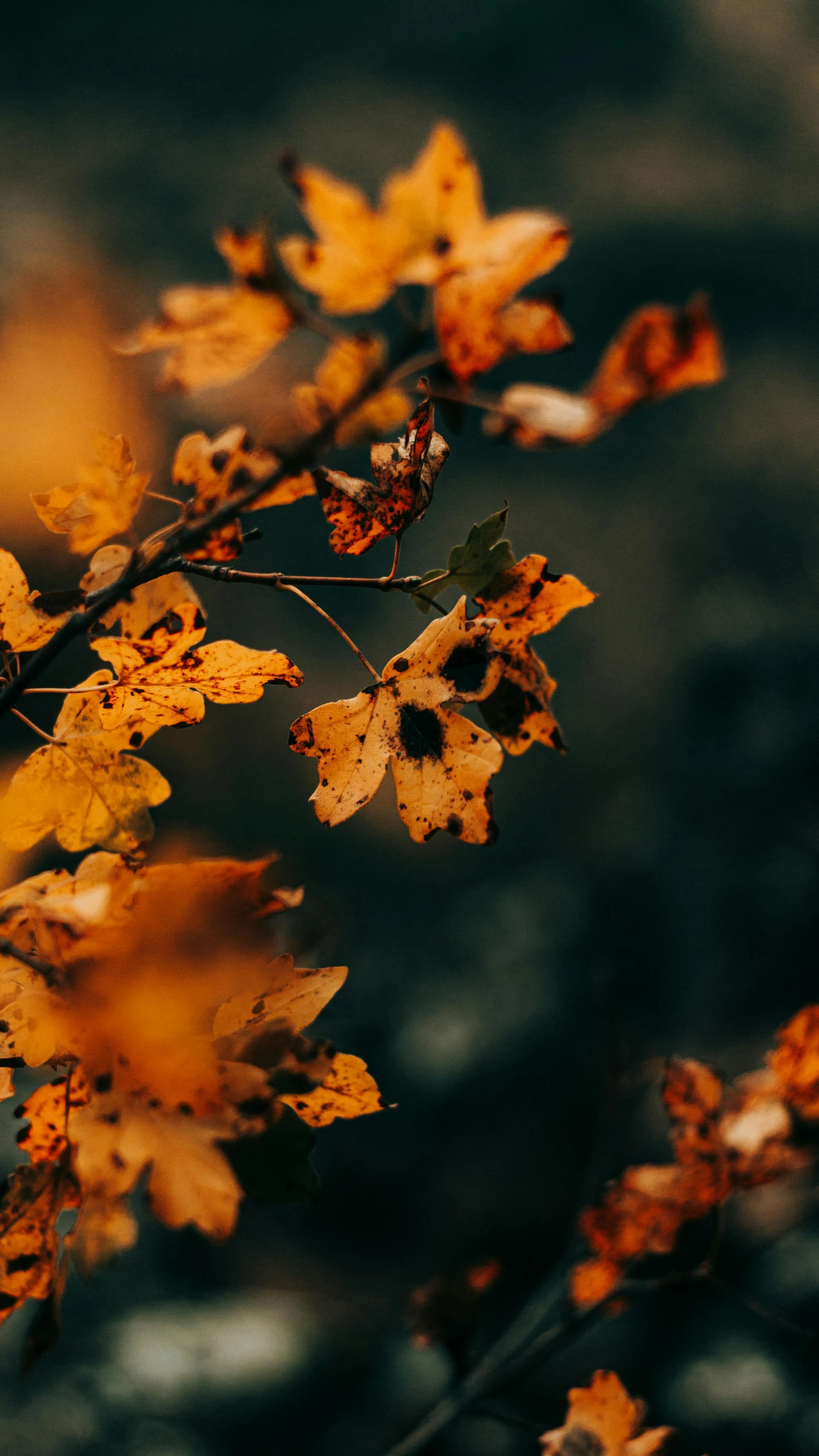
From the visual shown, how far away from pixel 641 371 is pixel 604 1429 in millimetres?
749

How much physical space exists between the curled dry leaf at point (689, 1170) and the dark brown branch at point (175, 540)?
25.4 inches

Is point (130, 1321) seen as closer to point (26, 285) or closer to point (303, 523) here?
point (303, 523)

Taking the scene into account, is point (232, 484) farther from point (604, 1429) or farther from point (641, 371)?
point (604, 1429)

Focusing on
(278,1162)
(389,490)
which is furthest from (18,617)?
(278,1162)

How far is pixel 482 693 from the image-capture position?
0.42 meters

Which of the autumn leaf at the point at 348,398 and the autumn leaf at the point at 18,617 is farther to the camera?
the autumn leaf at the point at 18,617

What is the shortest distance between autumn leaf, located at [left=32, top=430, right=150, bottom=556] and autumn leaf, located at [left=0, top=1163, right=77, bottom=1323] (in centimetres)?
31

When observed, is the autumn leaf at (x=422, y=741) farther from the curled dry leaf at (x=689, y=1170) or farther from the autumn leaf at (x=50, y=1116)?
the curled dry leaf at (x=689, y=1170)

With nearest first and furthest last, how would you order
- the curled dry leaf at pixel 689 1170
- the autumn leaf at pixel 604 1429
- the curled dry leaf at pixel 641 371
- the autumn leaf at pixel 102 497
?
the curled dry leaf at pixel 641 371, the autumn leaf at pixel 102 497, the autumn leaf at pixel 604 1429, the curled dry leaf at pixel 689 1170

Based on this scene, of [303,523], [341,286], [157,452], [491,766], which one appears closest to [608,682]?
[303,523]

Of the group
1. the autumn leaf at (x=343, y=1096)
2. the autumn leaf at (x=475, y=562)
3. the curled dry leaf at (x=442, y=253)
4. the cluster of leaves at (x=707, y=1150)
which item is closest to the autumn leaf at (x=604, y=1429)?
the cluster of leaves at (x=707, y=1150)

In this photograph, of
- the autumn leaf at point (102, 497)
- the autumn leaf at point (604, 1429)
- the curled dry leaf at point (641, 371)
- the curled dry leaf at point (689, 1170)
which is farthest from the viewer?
the curled dry leaf at point (689, 1170)

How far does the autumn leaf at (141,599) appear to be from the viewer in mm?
408

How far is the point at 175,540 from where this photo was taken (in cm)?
34
